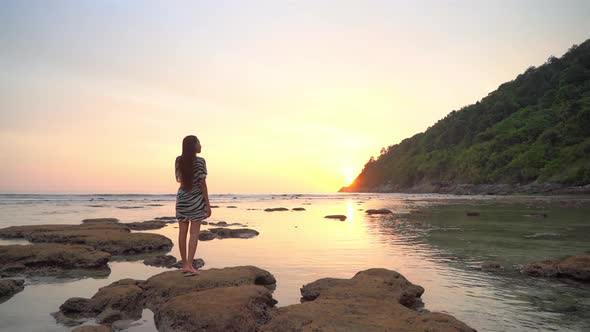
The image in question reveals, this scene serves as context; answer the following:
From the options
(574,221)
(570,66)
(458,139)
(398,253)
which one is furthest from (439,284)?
(458,139)

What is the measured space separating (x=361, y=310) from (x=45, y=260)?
8.83m

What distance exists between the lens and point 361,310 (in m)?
5.73

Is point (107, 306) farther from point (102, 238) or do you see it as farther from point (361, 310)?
point (102, 238)

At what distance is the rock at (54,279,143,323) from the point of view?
6.15 m

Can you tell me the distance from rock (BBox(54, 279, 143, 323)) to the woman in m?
1.46

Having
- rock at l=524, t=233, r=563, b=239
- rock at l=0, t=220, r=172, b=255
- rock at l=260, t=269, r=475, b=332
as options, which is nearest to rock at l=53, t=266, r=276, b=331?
rock at l=260, t=269, r=475, b=332

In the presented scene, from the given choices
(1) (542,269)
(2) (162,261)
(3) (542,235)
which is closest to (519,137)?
(3) (542,235)

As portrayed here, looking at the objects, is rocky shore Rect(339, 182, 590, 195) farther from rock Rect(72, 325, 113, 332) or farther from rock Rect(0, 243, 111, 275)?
rock Rect(72, 325, 113, 332)

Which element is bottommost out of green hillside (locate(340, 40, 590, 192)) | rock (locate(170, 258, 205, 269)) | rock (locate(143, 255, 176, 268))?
rock (locate(170, 258, 205, 269))

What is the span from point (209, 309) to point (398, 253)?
8102 millimetres

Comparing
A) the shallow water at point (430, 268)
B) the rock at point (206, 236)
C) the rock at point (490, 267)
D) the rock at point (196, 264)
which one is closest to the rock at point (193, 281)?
the shallow water at point (430, 268)

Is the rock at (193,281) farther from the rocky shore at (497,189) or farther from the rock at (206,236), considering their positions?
the rocky shore at (497,189)

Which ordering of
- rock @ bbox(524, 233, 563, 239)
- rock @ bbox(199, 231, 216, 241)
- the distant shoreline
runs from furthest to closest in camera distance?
the distant shoreline
rock @ bbox(199, 231, 216, 241)
rock @ bbox(524, 233, 563, 239)

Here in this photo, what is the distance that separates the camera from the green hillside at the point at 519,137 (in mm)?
66312
